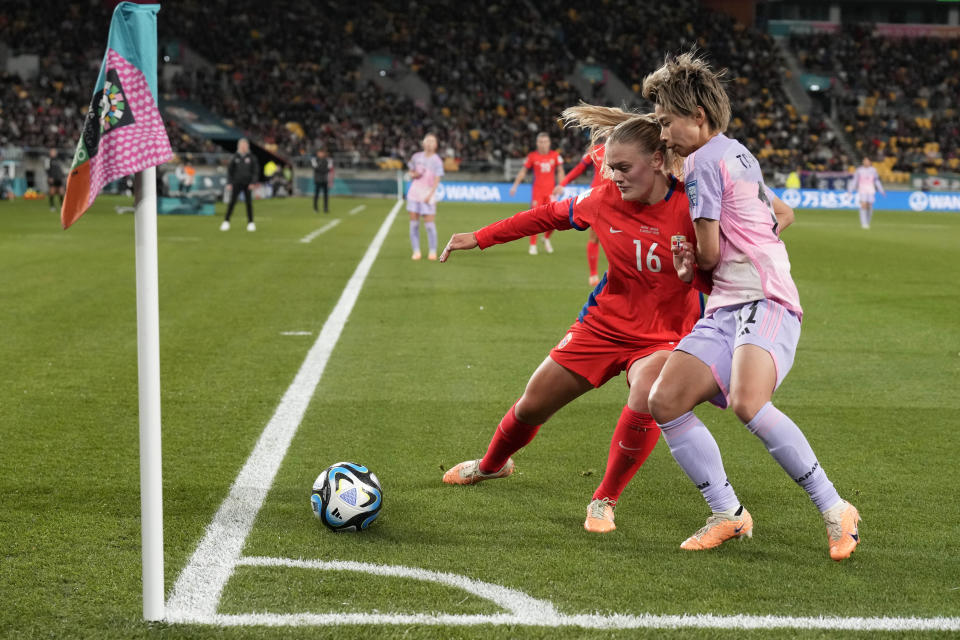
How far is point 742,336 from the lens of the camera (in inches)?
147

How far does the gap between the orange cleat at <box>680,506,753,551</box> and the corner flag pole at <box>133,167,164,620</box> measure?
1.90m

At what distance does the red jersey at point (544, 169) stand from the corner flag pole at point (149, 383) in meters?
14.6

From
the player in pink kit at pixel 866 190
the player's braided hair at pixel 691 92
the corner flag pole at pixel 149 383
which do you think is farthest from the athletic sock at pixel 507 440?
the player in pink kit at pixel 866 190

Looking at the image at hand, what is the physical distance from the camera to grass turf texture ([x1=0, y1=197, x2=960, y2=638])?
343 centimetres

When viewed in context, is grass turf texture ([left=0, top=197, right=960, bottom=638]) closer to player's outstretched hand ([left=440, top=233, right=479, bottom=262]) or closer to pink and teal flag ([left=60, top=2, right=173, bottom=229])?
player's outstretched hand ([left=440, top=233, right=479, bottom=262])

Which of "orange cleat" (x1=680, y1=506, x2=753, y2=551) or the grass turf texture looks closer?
the grass turf texture

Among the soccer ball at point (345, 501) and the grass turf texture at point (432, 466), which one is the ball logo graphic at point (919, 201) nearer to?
the grass turf texture at point (432, 466)

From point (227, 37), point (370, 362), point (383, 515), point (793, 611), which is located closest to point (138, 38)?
point (383, 515)

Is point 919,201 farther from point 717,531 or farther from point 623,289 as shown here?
point 717,531

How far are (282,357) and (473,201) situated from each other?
33801 millimetres

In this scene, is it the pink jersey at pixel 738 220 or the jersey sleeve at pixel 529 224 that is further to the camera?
the jersey sleeve at pixel 529 224

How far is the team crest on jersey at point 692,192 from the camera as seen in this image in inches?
143

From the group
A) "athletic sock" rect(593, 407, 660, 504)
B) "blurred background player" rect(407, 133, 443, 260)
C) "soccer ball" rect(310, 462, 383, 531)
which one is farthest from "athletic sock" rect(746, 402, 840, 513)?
"blurred background player" rect(407, 133, 443, 260)

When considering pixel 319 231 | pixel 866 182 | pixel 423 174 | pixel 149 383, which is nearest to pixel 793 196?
pixel 866 182
